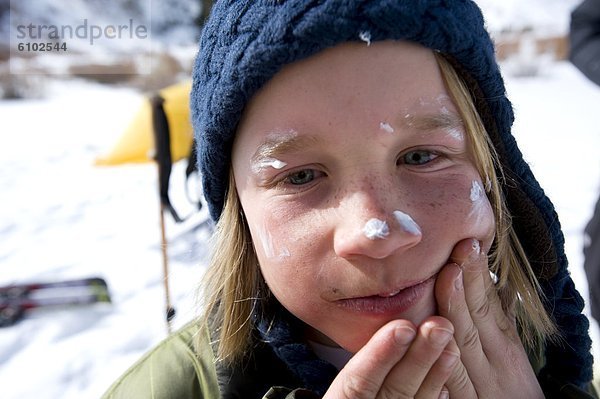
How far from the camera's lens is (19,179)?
689 centimetres

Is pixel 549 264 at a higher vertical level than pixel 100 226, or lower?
higher

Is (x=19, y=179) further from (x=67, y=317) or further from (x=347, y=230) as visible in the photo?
(x=347, y=230)

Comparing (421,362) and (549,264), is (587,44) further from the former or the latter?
(421,362)

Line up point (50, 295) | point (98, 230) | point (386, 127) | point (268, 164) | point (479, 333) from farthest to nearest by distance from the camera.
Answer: point (98, 230), point (50, 295), point (479, 333), point (268, 164), point (386, 127)

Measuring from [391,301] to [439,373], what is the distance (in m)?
0.16

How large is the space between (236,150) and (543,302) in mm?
965

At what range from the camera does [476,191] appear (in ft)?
3.67

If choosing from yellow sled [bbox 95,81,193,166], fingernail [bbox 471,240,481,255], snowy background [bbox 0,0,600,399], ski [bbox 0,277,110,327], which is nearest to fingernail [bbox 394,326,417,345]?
fingernail [bbox 471,240,481,255]

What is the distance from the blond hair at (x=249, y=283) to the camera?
1334mm

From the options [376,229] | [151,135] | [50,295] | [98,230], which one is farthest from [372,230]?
[98,230]

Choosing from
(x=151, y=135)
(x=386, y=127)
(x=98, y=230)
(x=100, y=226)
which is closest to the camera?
(x=386, y=127)

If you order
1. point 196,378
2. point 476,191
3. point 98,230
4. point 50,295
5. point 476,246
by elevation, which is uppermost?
point 476,191

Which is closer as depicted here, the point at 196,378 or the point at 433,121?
the point at 433,121

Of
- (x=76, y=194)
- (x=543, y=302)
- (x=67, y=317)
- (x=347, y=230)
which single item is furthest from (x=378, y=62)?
(x=76, y=194)
